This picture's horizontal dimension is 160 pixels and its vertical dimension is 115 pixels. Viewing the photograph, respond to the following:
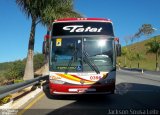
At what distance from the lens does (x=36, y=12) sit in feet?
78.0

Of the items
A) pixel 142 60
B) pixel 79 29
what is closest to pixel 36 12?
pixel 79 29

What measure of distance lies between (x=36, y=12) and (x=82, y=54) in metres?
10.3

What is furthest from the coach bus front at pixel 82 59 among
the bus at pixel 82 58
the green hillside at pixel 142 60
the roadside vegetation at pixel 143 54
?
the green hillside at pixel 142 60

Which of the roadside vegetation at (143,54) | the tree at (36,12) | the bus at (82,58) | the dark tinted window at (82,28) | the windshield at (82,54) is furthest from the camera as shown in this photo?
the roadside vegetation at (143,54)

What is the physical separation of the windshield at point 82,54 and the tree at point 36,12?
→ 9048 millimetres

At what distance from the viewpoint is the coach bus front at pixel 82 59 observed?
14031 millimetres

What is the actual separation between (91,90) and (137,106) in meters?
2.26

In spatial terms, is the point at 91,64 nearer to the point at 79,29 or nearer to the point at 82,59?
the point at 82,59

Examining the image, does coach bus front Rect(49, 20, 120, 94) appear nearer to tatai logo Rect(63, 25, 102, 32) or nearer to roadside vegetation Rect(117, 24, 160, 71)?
tatai logo Rect(63, 25, 102, 32)

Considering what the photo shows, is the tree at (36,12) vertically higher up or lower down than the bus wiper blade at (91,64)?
higher up

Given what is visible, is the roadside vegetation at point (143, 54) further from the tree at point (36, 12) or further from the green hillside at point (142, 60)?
the tree at point (36, 12)

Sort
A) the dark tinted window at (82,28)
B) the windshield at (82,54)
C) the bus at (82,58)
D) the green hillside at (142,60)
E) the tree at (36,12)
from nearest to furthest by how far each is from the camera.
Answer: the bus at (82,58)
the windshield at (82,54)
the dark tinted window at (82,28)
the tree at (36,12)
the green hillside at (142,60)

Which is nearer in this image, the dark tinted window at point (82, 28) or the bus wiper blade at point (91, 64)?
the bus wiper blade at point (91, 64)

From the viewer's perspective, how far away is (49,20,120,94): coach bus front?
1403 cm
